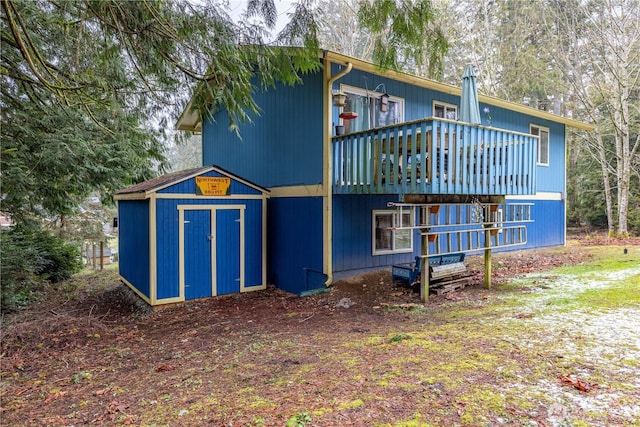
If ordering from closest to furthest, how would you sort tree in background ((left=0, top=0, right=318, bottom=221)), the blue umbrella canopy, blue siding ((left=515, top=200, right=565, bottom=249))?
tree in background ((left=0, top=0, right=318, bottom=221)), the blue umbrella canopy, blue siding ((left=515, top=200, right=565, bottom=249))

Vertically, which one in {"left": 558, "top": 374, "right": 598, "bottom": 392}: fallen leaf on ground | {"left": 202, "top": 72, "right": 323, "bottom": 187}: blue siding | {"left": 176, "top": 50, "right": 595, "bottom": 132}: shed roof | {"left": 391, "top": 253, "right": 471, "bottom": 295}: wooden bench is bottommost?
{"left": 558, "top": 374, "right": 598, "bottom": 392}: fallen leaf on ground

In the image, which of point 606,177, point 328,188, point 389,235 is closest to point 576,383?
point 328,188

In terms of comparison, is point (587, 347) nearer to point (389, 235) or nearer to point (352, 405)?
point (352, 405)

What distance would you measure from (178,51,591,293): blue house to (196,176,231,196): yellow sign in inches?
47.2

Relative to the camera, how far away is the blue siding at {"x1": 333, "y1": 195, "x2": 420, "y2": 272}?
25.0 ft

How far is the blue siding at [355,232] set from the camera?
7.61 meters

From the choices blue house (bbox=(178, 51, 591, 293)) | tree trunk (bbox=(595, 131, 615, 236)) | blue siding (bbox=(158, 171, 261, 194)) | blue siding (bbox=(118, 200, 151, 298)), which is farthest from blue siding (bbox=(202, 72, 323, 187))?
tree trunk (bbox=(595, 131, 615, 236))

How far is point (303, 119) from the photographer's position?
8.10 m

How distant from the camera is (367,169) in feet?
22.1

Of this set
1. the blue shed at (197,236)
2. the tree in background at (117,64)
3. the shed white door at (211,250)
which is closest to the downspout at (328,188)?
the blue shed at (197,236)

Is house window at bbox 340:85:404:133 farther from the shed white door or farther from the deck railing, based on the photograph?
the shed white door

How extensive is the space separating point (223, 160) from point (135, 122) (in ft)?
13.7

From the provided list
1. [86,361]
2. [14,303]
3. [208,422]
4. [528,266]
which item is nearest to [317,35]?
[208,422]

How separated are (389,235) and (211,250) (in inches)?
152
